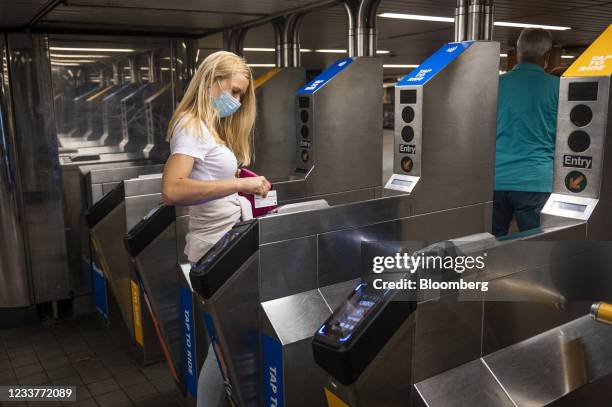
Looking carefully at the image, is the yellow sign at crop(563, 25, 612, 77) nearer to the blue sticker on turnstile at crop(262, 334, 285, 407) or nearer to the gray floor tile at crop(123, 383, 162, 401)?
the blue sticker on turnstile at crop(262, 334, 285, 407)

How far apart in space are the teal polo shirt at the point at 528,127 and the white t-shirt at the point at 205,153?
144cm

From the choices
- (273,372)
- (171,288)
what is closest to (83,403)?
(171,288)

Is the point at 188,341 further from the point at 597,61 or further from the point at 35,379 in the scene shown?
the point at 597,61

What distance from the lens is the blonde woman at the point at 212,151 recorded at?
1780 millimetres

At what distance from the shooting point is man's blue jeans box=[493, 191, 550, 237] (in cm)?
267

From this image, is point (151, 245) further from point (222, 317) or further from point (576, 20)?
point (576, 20)

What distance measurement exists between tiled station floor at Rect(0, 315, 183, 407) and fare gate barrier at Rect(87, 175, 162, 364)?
14 centimetres

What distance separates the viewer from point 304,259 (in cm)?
206

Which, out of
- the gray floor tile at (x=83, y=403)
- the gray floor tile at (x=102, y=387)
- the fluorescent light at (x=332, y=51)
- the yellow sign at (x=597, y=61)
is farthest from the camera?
the fluorescent light at (x=332, y=51)

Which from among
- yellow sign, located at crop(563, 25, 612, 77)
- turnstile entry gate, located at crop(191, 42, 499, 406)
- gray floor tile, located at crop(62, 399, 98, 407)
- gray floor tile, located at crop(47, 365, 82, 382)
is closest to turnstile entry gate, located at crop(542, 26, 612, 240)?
yellow sign, located at crop(563, 25, 612, 77)

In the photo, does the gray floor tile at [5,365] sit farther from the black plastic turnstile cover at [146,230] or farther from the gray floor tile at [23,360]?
the black plastic turnstile cover at [146,230]

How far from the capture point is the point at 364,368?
4.71ft

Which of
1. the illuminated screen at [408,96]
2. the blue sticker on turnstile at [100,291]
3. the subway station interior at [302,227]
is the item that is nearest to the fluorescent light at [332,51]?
the subway station interior at [302,227]

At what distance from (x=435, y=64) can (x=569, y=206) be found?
80cm
